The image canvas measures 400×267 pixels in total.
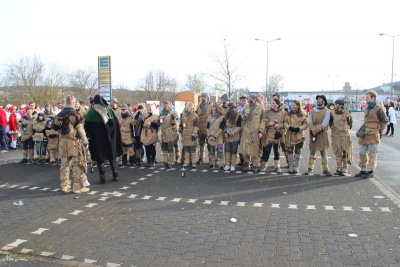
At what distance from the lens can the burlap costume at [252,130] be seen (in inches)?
361

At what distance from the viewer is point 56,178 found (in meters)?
8.93

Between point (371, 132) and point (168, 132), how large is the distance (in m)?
5.37

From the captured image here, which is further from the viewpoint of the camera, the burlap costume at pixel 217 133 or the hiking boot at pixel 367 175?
the burlap costume at pixel 217 133

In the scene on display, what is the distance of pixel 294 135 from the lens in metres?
8.90

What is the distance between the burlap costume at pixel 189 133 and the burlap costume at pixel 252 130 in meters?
1.41

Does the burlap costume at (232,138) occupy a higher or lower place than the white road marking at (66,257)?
higher

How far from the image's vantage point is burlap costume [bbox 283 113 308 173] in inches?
347

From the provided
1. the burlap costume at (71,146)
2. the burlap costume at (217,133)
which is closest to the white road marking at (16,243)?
the burlap costume at (71,146)

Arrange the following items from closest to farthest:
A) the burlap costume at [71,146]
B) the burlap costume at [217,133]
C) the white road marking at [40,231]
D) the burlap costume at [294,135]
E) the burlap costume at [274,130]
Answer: the white road marking at [40,231], the burlap costume at [71,146], the burlap costume at [294,135], the burlap costume at [274,130], the burlap costume at [217,133]

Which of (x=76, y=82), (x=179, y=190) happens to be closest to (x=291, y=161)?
(x=179, y=190)

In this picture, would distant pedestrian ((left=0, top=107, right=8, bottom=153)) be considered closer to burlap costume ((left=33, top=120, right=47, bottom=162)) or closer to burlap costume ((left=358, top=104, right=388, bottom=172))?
burlap costume ((left=33, top=120, right=47, bottom=162))

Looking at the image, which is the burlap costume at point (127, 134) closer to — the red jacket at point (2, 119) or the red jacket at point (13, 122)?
the red jacket at point (2, 119)

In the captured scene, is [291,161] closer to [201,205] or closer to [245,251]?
[201,205]

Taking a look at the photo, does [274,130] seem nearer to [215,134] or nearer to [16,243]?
[215,134]
